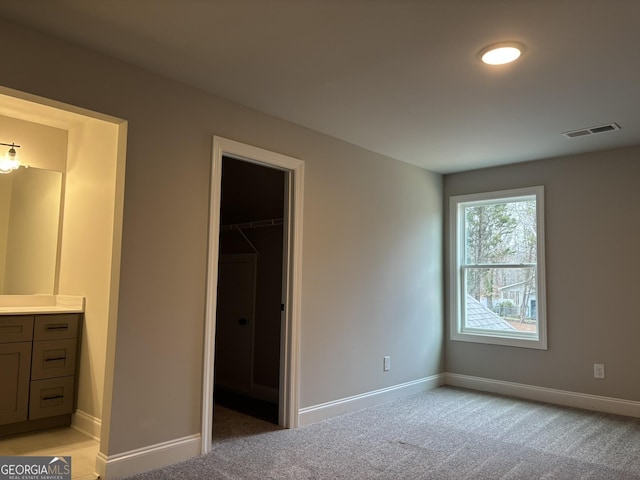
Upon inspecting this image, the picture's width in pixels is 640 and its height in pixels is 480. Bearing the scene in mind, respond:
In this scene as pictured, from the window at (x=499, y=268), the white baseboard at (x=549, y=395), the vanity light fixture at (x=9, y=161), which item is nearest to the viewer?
the vanity light fixture at (x=9, y=161)

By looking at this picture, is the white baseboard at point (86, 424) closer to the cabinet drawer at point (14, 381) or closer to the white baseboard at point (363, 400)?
the cabinet drawer at point (14, 381)

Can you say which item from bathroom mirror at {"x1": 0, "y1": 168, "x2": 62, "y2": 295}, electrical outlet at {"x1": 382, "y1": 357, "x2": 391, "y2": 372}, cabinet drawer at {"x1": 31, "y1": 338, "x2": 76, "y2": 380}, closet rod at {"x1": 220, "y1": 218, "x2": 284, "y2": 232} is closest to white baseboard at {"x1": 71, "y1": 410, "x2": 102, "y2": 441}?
cabinet drawer at {"x1": 31, "y1": 338, "x2": 76, "y2": 380}

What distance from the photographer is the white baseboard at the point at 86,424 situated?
129 inches

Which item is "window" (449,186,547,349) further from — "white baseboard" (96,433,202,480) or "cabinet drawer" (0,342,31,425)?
"cabinet drawer" (0,342,31,425)

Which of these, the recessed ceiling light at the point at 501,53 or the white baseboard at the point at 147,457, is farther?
the white baseboard at the point at 147,457

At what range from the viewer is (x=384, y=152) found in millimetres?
4520

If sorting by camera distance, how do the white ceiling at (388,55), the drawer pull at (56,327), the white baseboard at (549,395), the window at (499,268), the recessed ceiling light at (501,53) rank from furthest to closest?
1. the window at (499,268)
2. the white baseboard at (549,395)
3. the drawer pull at (56,327)
4. the recessed ceiling light at (501,53)
5. the white ceiling at (388,55)

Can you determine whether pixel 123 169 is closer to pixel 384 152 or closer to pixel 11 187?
pixel 11 187

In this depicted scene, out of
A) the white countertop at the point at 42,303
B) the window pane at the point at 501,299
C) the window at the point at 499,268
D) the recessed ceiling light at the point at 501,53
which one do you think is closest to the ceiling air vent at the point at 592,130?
the window at the point at 499,268

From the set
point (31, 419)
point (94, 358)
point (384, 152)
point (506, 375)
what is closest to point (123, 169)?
point (94, 358)

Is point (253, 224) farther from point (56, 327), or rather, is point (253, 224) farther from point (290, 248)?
point (56, 327)

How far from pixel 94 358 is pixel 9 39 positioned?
2.13 metres

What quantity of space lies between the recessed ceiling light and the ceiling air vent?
154 centimetres

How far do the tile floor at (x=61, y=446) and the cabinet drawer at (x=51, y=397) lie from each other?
14 centimetres
